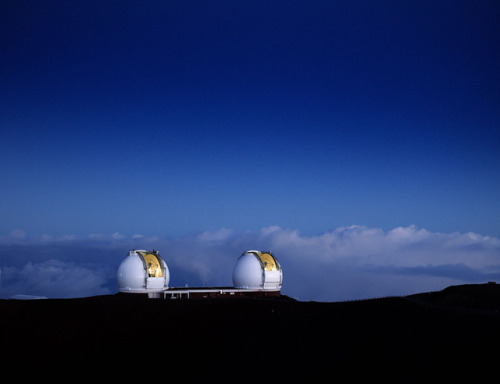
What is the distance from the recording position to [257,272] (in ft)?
130

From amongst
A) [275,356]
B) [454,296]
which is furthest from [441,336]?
[454,296]

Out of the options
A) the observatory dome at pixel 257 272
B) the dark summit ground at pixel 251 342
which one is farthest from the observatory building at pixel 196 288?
the dark summit ground at pixel 251 342

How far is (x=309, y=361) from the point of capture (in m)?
14.0

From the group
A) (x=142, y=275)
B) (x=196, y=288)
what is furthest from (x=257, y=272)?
(x=142, y=275)

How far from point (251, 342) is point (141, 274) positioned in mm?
21639

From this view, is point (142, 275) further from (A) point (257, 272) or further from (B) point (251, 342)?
(B) point (251, 342)

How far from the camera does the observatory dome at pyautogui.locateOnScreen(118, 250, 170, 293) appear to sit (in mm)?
36312

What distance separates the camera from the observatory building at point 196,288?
36438 millimetres

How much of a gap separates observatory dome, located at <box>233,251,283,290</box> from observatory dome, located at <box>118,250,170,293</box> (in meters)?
7.10

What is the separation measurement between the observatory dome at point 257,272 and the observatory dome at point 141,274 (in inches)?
279

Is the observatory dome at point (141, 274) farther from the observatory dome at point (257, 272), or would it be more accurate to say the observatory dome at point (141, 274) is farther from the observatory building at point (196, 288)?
the observatory dome at point (257, 272)

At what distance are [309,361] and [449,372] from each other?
4.16 metres

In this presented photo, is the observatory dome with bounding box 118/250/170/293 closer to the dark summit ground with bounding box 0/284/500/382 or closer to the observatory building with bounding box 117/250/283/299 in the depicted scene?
the observatory building with bounding box 117/250/283/299

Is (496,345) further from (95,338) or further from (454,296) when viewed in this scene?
(454,296)
